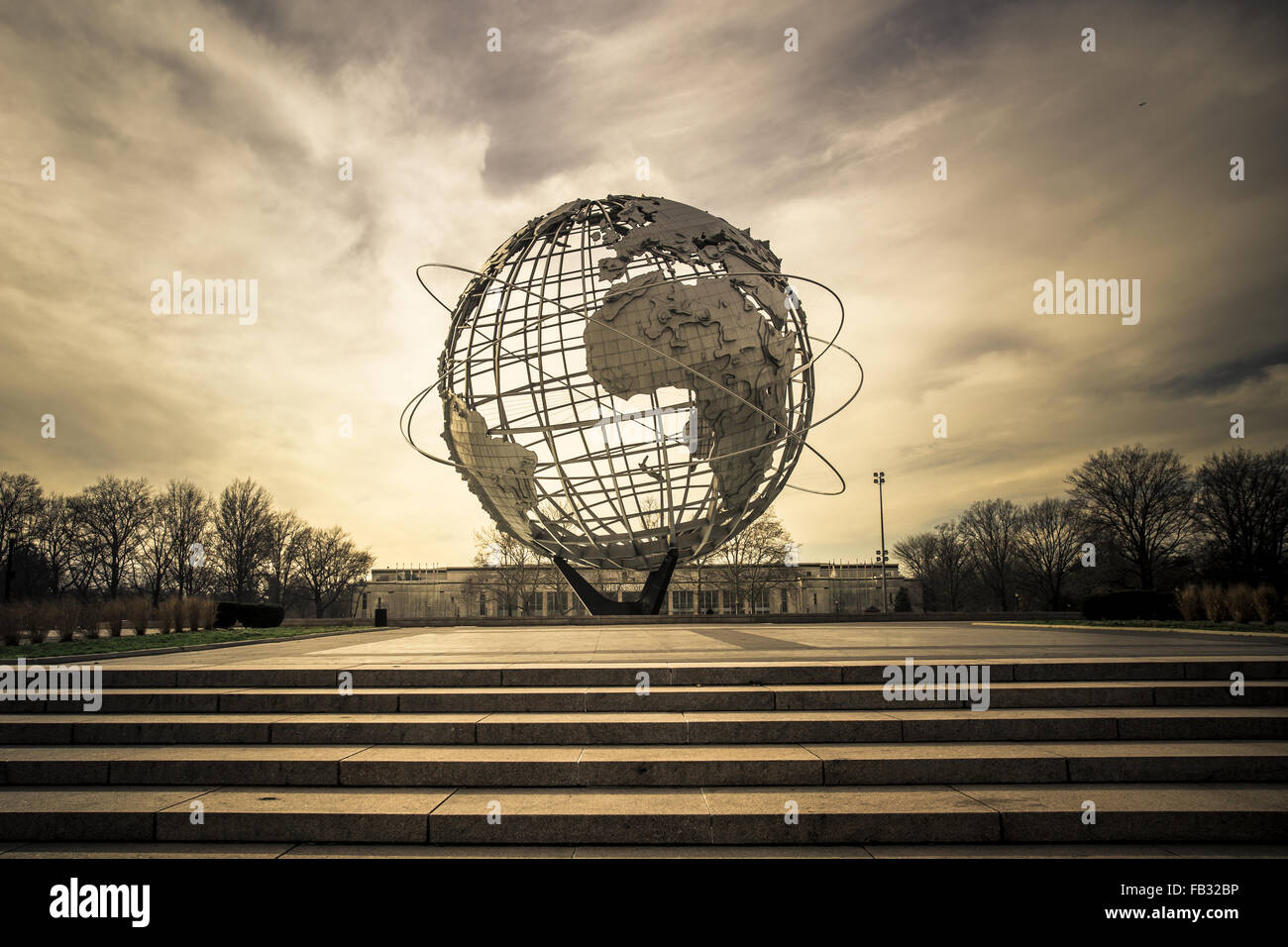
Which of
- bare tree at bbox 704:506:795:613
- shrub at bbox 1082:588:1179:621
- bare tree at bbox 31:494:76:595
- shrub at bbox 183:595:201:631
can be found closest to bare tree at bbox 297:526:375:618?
bare tree at bbox 31:494:76:595

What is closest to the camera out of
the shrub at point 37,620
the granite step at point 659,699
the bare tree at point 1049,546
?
the granite step at point 659,699

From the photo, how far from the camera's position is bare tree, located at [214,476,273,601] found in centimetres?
5325

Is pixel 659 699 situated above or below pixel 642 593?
above

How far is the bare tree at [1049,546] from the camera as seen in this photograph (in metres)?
52.3

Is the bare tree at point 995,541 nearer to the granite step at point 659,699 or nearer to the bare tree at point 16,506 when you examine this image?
the granite step at point 659,699

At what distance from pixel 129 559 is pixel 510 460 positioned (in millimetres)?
49611

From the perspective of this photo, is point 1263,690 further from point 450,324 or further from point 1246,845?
point 450,324

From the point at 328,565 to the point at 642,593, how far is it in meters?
54.9

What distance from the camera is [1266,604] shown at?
16.5 meters

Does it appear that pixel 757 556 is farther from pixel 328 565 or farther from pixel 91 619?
pixel 91 619

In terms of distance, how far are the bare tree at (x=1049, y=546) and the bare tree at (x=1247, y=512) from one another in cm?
946

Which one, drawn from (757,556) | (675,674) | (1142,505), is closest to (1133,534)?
(1142,505)

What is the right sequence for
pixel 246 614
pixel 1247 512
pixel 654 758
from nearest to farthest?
pixel 654 758
pixel 246 614
pixel 1247 512

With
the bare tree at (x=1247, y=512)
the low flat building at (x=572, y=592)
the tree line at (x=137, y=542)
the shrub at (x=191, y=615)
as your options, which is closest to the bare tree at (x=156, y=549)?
the tree line at (x=137, y=542)
